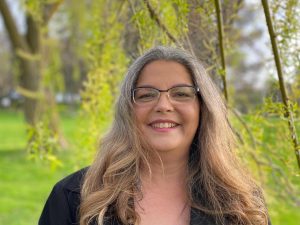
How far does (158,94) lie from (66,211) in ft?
1.82

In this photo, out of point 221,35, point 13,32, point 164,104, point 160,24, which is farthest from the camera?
point 13,32

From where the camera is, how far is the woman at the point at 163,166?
1940 mm

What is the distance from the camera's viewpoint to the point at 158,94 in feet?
6.35

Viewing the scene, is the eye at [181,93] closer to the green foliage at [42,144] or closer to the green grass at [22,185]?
the green foliage at [42,144]

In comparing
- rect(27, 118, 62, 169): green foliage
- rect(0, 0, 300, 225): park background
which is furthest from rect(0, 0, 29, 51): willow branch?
rect(27, 118, 62, 169): green foliage

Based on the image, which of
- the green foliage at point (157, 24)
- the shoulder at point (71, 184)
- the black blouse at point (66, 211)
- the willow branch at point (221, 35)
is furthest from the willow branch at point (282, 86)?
the shoulder at point (71, 184)

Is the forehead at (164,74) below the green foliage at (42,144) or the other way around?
the other way around

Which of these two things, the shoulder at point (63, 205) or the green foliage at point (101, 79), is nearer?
the shoulder at point (63, 205)

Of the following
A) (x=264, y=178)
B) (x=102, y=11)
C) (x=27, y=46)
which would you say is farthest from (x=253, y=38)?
(x=27, y=46)

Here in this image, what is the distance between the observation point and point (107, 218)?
194 centimetres

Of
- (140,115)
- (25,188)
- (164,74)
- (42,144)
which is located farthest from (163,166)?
(25,188)

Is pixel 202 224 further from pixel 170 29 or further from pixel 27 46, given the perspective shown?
pixel 27 46

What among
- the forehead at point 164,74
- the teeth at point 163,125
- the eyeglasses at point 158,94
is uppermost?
the forehead at point 164,74

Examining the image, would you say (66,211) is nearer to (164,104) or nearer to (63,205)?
(63,205)
